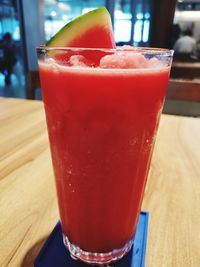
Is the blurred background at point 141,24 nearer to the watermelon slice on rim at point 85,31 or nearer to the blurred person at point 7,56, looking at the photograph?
the blurred person at point 7,56

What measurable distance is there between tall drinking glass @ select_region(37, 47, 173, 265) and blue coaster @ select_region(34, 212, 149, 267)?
0.05ft

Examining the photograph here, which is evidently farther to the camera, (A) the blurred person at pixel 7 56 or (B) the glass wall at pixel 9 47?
(A) the blurred person at pixel 7 56

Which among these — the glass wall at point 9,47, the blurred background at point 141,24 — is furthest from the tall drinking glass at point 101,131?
the glass wall at point 9,47

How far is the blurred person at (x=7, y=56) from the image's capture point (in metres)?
5.85

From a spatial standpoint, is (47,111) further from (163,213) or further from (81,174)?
(163,213)

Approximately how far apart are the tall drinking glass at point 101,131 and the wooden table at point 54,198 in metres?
0.09

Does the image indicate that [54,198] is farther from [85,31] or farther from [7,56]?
[7,56]

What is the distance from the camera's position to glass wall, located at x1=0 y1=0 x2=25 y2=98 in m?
5.47

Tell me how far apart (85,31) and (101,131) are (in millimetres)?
152

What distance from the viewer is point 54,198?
596mm

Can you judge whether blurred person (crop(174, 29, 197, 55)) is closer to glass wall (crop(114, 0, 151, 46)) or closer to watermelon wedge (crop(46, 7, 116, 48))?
glass wall (crop(114, 0, 151, 46))

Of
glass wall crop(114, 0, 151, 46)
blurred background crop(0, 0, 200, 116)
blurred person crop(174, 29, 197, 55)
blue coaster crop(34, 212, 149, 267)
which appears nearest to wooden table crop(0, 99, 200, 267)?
blue coaster crop(34, 212, 149, 267)

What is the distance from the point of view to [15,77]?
742 centimetres

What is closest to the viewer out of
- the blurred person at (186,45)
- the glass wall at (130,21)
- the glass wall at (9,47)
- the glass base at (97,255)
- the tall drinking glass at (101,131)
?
A: the tall drinking glass at (101,131)
